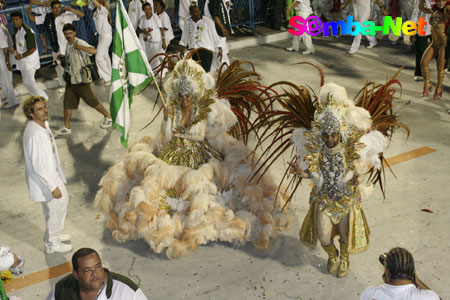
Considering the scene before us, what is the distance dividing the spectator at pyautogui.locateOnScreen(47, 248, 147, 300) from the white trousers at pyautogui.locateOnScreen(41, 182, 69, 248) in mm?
2311

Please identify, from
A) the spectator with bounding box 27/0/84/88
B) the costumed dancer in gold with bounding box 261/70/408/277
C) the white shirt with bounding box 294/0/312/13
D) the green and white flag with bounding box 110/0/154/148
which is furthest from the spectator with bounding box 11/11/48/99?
the costumed dancer in gold with bounding box 261/70/408/277

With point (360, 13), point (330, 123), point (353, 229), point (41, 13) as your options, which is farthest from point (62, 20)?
point (353, 229)

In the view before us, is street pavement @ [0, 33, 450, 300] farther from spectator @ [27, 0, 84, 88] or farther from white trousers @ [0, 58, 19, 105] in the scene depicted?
spectator @ [27, 0, 84, 88]

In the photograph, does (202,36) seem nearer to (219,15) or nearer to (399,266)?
(219,15)

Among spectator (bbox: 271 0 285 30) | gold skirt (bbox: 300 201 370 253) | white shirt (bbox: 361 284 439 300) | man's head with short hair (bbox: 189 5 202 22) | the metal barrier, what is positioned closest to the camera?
white shirt (bbox: 361 284 439 300)

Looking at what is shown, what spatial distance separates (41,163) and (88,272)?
2.35 m

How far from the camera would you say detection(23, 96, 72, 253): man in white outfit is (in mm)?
6035

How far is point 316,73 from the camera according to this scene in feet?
40.1

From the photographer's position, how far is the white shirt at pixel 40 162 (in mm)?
6031

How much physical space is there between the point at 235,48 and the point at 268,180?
8076 mm

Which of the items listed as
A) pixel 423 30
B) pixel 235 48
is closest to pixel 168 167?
pixel 423 30

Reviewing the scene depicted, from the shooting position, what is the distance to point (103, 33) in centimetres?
1154

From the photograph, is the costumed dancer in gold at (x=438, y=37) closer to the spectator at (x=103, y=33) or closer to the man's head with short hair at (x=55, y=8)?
the spectator at (x=103, y=33)

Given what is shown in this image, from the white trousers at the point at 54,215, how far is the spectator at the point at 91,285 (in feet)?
7.58
